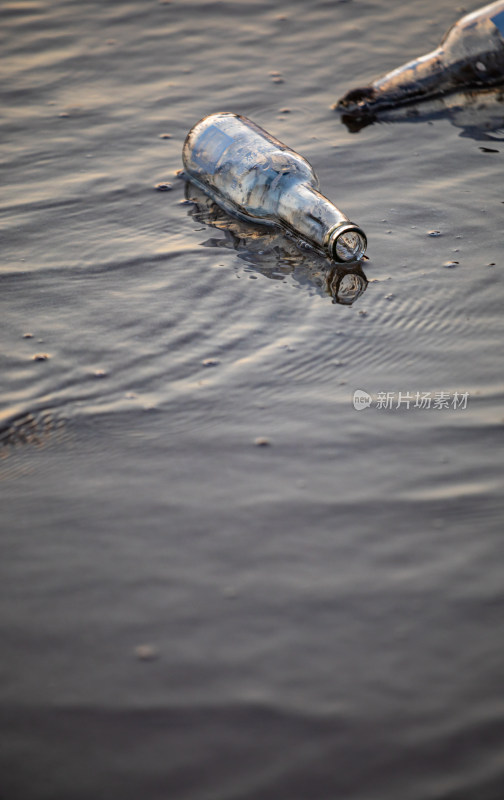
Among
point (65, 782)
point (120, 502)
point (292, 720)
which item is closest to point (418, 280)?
point (120, 502)

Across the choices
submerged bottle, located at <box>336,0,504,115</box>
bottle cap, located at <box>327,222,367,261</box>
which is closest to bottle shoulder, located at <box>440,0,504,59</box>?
submerged bottle, located at <box>336,0,504,115</box>

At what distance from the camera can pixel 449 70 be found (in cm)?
323

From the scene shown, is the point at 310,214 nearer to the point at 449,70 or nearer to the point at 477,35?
the point at 449,70

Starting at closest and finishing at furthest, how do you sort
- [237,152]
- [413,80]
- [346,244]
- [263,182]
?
[346,244] → [263,182] → [237,152] → [413,80]

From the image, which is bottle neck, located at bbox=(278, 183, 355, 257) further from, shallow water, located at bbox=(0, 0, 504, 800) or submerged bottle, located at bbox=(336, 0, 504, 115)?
submerged bottle, located at bbox=(336, 0, 504, 115)

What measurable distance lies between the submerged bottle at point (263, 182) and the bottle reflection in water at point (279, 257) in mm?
42

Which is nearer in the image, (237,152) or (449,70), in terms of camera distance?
(237,152)

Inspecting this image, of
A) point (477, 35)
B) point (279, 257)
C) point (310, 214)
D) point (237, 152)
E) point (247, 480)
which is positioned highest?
point (477, 35)

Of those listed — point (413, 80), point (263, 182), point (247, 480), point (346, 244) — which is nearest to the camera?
point (247, 480)

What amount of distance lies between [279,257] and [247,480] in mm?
937

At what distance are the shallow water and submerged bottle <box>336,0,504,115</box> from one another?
0.21 metres

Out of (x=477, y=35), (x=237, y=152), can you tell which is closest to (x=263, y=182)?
(x=237, y=152)

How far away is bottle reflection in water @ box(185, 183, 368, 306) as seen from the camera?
225 cm

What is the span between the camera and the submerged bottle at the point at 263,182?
7.52ft
